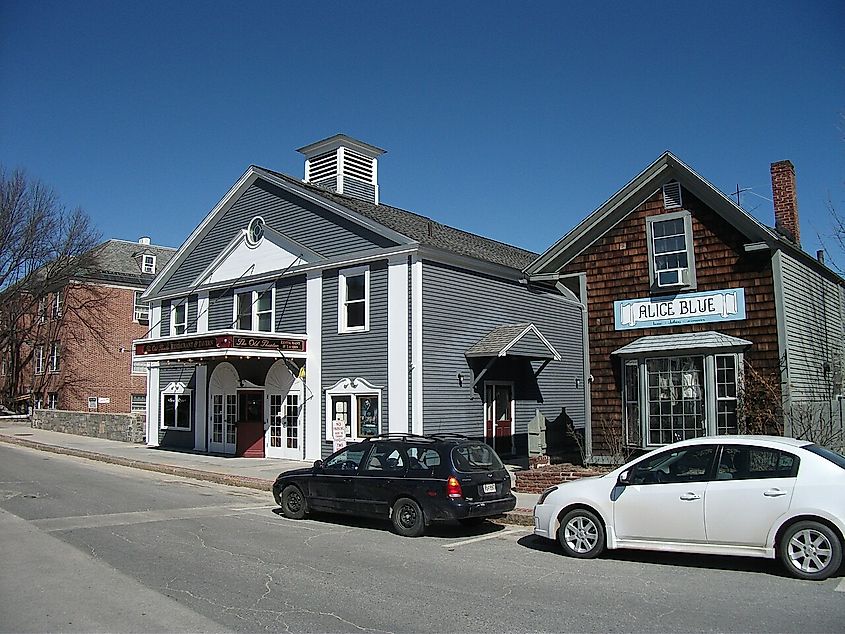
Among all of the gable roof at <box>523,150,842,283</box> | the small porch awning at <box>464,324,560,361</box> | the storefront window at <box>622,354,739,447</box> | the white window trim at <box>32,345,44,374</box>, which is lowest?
the storefront window at <box>622,354,739,447</box>

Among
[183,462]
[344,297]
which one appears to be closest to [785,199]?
[344,297]

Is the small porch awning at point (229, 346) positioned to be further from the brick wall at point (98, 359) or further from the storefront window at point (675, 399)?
the brick wall at point (98, 359)

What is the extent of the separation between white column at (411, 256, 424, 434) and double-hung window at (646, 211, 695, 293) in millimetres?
6373

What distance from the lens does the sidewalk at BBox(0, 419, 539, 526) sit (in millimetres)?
17717

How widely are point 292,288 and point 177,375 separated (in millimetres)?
7228

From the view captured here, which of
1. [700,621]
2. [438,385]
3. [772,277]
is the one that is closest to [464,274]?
[438,385]

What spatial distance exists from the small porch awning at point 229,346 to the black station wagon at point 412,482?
9.12 m

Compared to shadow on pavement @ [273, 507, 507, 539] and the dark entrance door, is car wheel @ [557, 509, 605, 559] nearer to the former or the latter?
shadow on pavement @ [273, 507, 507, 539]

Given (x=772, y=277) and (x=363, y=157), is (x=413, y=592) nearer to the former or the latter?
(x=772, y=277)

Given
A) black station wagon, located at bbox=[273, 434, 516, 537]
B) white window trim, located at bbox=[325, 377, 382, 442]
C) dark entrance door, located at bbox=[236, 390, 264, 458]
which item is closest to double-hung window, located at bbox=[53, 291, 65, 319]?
dark entrance door, located at bbox=[236, 390, 264, 458]

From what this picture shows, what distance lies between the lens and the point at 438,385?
20.6 metres

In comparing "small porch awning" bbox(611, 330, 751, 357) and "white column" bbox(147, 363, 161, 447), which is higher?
"small porch awning" bbox(611, 330, 751, 357)

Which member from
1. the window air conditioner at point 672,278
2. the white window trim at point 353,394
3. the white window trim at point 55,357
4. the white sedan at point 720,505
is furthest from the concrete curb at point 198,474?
the white window trim at point 55,357

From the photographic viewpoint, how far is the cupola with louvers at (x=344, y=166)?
2652 cm
